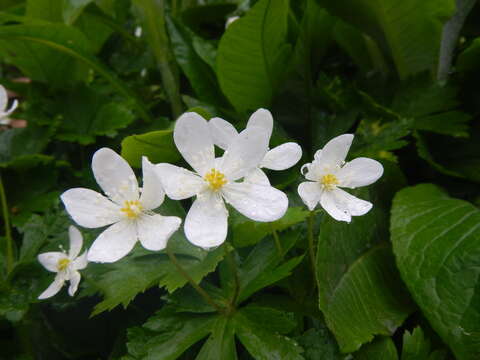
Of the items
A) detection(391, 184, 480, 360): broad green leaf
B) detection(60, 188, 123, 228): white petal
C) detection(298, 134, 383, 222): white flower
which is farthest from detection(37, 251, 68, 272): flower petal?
detection(391, 184, 480, 360): broad green leaf

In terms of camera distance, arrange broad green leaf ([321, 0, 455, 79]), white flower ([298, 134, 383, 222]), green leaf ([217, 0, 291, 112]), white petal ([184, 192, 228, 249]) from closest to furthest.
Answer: white petal ([184, 192, 228, 249]) < white flower ([298, 134, 383, 222]) < green leaf ([217, 0, 291, 112]) < broad green leaf ([321, 0, 455, 79])

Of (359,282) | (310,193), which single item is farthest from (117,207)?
(359,282)

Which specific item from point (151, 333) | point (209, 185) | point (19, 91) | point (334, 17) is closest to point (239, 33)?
point (334, 17)

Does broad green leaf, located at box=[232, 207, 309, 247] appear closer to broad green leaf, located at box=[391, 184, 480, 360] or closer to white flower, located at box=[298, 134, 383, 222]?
white flower, located at box=[298, 134, 383, 222]

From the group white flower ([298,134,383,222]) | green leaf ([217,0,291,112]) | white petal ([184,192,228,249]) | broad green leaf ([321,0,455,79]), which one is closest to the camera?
white petal ([184,192,228,249])

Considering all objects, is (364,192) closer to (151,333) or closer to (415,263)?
(415,263)

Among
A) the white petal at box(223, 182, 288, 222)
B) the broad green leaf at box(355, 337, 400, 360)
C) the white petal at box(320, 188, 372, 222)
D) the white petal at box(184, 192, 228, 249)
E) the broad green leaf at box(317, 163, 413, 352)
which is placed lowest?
the broad green leaf at box(355, 337, 400, 360)
